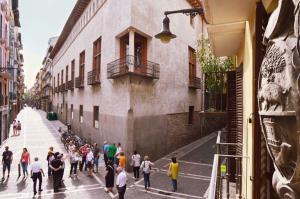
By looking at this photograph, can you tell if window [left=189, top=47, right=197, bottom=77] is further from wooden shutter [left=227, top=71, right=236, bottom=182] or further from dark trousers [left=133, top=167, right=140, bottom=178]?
wooden shutter [left=227, top=71, right=236, bottom=182]

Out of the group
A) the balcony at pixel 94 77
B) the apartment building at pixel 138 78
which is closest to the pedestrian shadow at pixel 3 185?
the apartment building at pixel 138 78

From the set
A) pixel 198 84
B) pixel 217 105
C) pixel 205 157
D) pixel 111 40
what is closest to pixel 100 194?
pixel 217 105

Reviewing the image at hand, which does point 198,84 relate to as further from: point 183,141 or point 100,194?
point 100,194

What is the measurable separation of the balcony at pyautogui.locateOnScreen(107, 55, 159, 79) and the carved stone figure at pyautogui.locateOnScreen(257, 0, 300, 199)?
41.2 feet

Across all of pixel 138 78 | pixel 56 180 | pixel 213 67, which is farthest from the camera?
pixel 138 78

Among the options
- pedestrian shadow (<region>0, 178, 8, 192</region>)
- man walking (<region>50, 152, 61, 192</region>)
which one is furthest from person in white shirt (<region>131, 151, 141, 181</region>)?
pedestrian shadow (<region>0, 178, 8, 192</region>)

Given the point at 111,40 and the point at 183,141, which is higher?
the point at 111,40

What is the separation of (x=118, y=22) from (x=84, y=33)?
9953mm

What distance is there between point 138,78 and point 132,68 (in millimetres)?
875

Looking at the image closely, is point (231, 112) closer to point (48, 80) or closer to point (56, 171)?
point (56, 171)

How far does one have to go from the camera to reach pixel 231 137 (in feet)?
22.4

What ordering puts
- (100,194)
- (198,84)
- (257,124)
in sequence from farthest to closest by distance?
(198,84)
(100,194)
(257,124)

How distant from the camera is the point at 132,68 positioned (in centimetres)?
1412

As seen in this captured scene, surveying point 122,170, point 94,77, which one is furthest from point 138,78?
point 122,170
